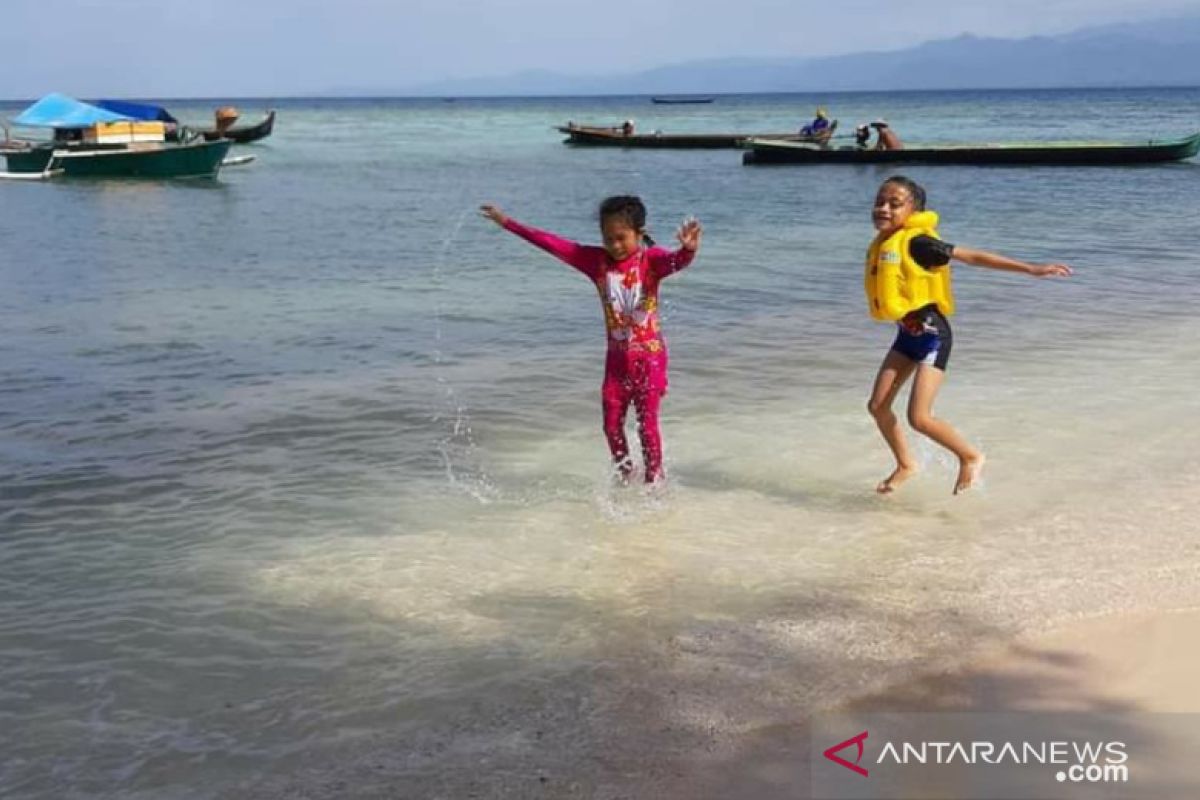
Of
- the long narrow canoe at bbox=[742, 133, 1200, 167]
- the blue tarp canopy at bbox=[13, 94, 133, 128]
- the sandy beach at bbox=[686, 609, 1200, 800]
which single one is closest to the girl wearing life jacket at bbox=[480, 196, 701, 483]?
the sandy beach at bbox=[686, 609, 1200, 800]

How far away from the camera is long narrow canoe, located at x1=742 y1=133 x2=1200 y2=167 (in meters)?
35.0

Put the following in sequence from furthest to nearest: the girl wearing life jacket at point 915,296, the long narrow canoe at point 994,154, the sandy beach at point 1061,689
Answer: the long narrow canoe at point 994,154 → the girl wearing life jacket at point 915,296 → the sandy beach at point 1061,689

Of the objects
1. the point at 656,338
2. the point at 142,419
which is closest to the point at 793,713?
the point at 656,338

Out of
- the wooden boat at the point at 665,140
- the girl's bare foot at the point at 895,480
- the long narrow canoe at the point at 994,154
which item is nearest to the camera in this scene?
the girl's bare foot at the point at 895,480

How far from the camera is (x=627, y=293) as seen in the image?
20.6 feet

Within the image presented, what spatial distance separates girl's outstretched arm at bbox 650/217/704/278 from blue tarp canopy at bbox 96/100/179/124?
3798cm

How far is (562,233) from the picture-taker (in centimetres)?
2273

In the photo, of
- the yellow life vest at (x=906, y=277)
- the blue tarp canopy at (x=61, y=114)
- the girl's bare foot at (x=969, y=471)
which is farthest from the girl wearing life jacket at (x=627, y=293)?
the blue tarp canopy at (x=61, y=114)

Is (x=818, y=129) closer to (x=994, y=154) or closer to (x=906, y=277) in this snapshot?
(x=994, y=154)

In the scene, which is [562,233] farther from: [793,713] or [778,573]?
[793,713]

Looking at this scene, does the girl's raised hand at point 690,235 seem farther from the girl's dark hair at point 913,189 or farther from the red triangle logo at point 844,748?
the red triangle logo at point 844,748

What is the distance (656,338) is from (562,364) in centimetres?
400

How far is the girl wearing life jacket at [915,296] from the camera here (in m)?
6.11

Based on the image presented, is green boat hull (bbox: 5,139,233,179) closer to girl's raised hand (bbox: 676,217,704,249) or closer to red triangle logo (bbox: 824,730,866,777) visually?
girl's raised hand (bbox: 676,217,704,249)
